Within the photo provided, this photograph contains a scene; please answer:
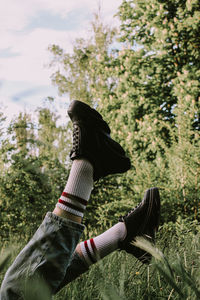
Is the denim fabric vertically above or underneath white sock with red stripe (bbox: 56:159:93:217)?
underneath

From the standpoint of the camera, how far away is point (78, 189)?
133cm

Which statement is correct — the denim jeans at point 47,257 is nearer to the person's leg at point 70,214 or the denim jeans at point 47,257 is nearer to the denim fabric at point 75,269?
the person's leg at point 70,214

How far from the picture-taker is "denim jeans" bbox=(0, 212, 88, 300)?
110 cm

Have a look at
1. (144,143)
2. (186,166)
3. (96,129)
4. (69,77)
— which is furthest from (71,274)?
(69,77)

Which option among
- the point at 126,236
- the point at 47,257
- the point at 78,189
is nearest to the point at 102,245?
the point at 126,236

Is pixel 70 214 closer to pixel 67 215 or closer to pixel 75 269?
pixel 67 215

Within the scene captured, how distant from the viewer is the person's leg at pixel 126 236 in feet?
5.66

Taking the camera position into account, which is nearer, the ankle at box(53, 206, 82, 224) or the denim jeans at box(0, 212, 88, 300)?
the denim jeans at box(0, 212, 88, 300)

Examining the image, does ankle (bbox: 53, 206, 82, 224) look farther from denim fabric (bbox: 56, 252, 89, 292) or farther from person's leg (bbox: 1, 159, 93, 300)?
denim fabric (bbox: 56, 252, 89, 292)

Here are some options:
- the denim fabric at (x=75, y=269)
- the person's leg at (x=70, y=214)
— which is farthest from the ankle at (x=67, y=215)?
the denim fabric at (x=75, y=269)

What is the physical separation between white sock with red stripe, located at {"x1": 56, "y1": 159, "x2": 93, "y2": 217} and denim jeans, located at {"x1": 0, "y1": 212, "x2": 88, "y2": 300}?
85mm

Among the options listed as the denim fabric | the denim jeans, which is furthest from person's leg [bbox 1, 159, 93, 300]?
the denim fabric

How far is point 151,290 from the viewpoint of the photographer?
1.30 meters

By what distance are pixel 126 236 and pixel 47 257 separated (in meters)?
0.86
